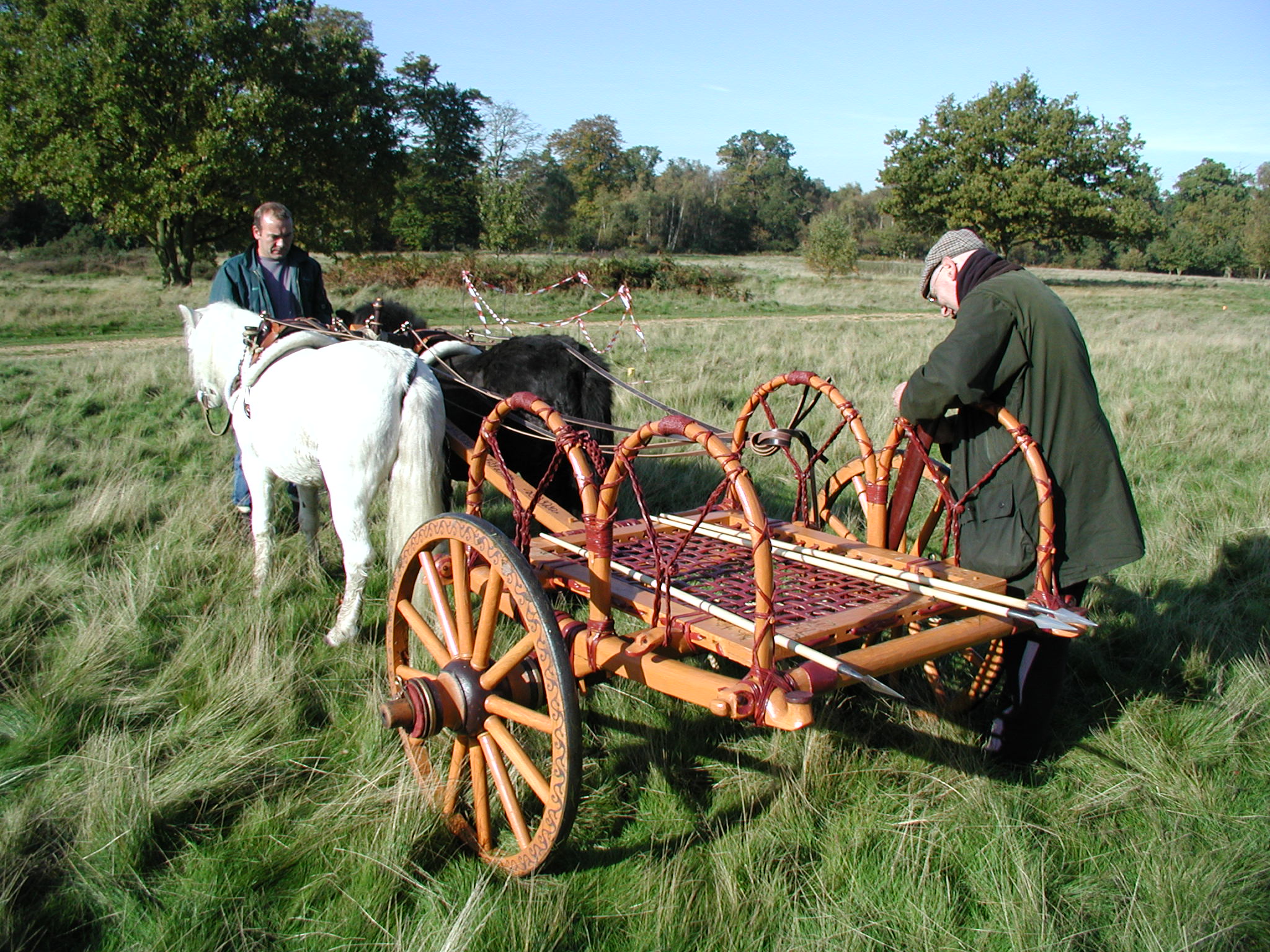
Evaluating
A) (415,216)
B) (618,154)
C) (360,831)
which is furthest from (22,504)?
(618,154)

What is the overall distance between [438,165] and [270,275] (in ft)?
156

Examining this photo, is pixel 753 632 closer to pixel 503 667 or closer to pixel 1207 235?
pixel 503 667

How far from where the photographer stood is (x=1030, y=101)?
44.6m

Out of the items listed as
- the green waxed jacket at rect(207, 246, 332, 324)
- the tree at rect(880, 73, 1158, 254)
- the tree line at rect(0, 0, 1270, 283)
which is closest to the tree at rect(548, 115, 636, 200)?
the tree line at rect(0, 0, 1270, 283)

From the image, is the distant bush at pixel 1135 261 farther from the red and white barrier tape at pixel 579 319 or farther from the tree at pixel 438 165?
the red and white barrier tape at pixel 579 319


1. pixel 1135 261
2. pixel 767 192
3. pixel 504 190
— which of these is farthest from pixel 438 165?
pixel 1135 261

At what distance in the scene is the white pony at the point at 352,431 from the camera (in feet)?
12.0

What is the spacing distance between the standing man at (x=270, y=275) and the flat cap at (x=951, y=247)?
3.43 m

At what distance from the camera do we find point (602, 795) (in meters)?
2.74

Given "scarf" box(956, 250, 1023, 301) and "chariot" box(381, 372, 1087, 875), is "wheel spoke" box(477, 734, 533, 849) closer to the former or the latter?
"chariot" box(381, 372, 1087, 875)

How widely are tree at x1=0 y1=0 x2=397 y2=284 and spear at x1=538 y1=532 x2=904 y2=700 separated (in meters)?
25.6

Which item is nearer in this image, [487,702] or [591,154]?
[487,702]

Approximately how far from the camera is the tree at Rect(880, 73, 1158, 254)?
4066 cm

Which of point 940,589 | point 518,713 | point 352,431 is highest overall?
point 352,431
